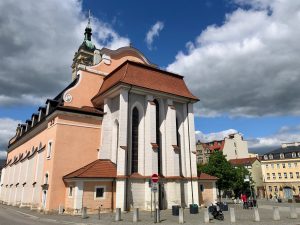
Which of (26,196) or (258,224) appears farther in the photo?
(26,196)

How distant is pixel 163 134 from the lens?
1129 inches

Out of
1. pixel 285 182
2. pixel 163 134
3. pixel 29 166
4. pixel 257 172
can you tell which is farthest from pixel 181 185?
pixel 257 172

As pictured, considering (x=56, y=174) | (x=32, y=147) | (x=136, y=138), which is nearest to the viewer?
(x=56, y=174)

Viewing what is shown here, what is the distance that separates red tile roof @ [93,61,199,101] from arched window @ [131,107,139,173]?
3105 millimetres

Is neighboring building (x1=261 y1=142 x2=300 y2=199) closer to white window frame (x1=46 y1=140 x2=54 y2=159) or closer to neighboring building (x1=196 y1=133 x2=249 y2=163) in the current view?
neighboring building (x1=196 y1=133 x2=249 y2=163)

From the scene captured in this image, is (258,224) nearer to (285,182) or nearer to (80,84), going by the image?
(80,84)

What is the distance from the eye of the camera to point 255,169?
242 feet

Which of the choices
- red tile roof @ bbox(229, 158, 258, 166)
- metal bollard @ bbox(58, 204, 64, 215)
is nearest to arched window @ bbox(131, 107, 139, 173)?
metal bollard @ bbox(58, 204, 64, 215)

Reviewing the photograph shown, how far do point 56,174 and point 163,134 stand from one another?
1137 cm

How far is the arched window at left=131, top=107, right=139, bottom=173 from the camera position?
84.2ft

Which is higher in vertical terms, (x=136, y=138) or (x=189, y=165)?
(x=136, y=138)

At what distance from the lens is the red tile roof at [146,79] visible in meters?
27.8

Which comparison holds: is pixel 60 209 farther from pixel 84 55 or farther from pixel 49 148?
pixel 84 55

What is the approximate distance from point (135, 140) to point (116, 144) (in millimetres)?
2176
